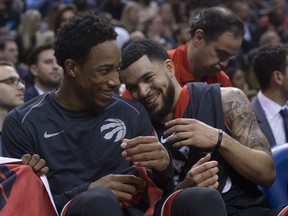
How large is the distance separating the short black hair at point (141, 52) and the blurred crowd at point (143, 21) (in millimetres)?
4130

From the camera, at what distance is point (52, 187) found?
357 centimetres

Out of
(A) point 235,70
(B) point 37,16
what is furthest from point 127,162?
(B) point 37,16

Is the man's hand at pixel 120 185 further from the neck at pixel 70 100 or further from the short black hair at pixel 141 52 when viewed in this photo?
the short black hair at pixel 141 52

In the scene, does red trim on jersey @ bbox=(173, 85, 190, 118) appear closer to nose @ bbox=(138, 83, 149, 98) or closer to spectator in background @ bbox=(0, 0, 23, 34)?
nose @ bbox=(138, 83, 149, 98)

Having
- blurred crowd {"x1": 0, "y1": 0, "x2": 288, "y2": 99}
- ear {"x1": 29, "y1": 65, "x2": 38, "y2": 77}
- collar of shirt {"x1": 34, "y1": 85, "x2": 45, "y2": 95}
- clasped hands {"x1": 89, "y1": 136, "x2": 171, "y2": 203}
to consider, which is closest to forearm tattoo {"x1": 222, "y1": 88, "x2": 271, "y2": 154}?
clasped hands {"x1": 89, "y1": 136, "x2": 171, "y2": 203}

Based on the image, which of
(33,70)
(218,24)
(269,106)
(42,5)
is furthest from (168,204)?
(42,5)

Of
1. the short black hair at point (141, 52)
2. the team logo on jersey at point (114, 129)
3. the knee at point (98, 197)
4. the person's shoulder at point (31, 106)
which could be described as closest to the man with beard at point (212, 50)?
the short black hair at point (141, 52)

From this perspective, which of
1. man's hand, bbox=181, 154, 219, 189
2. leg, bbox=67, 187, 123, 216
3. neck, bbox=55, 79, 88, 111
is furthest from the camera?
neck, bbox=55, 79, 88, 111

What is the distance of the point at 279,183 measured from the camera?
409 cm

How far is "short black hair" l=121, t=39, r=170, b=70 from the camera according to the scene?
4.01m

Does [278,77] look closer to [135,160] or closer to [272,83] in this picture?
[272,83]

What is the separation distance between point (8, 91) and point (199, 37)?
70.7 inches

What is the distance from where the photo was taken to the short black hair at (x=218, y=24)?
4.93 meters

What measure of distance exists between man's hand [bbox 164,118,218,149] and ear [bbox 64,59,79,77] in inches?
21.7
